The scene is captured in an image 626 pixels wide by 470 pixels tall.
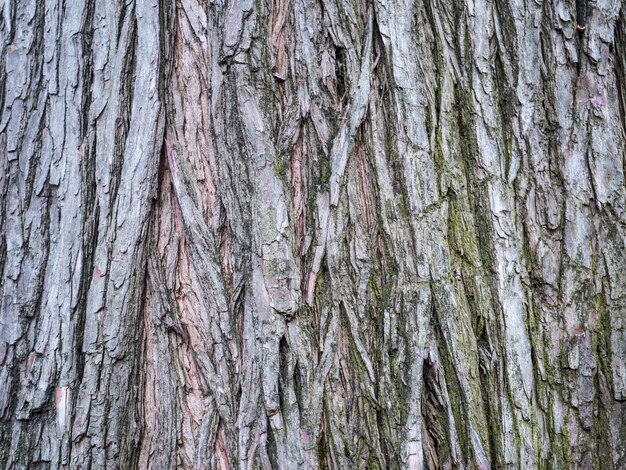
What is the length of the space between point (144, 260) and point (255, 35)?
0.84m

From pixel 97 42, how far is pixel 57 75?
0.18 m

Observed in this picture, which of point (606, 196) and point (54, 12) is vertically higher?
point (54, 12)

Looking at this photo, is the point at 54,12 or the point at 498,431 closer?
the point at 498,431

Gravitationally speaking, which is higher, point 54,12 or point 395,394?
point 54,12

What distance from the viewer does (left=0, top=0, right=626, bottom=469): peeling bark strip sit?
185 centimetres

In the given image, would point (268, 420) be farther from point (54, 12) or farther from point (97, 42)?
point (54, 12)

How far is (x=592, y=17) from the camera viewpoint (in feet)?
6.72

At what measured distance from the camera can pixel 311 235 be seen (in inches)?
75.2

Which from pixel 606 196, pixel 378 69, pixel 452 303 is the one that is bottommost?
pixel 452 303

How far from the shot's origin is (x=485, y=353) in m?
1.91

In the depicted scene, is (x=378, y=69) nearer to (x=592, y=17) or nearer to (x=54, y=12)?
(x=592, y=17)

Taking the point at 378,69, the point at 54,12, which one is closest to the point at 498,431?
the point at 378,69

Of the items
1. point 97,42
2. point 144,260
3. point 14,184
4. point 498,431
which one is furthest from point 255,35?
point 498,431

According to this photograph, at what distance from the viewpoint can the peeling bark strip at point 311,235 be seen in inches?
72.8
